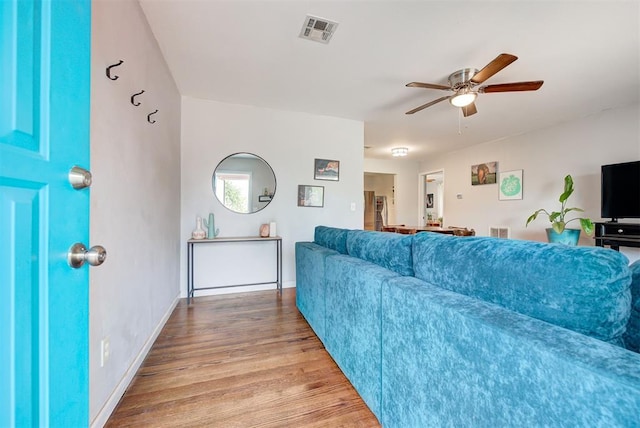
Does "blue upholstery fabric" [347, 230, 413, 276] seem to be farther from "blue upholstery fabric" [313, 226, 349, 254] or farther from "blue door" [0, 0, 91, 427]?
"blue door" [0, 0, 91, 427]

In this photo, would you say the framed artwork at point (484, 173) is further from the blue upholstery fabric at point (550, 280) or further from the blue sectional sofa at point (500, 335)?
the blue upholstery fabric at point (550, 280)

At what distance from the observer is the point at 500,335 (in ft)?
2.15

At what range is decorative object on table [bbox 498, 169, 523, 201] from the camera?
458 centimetres

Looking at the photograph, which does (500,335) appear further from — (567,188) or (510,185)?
(510,185)

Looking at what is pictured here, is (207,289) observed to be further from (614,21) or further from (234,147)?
(614,21)

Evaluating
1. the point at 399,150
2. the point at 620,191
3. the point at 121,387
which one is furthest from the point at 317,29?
the point at 620,191

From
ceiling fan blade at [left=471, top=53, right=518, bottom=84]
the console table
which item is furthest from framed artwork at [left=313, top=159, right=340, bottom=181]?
ceiling fan blade at [left=471, top=53, right=518, bottom=84]

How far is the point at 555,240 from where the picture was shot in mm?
3631

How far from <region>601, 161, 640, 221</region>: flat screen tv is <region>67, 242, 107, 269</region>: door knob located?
5015 millimetres

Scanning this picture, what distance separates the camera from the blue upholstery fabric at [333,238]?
1.88 meters

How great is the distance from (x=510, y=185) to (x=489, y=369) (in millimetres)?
5162

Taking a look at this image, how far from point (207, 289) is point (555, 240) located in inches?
189

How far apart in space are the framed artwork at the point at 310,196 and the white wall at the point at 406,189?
3.64 m

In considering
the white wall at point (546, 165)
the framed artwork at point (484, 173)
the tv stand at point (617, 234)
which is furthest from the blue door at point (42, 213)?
the framed artwork at point (484, 173)
